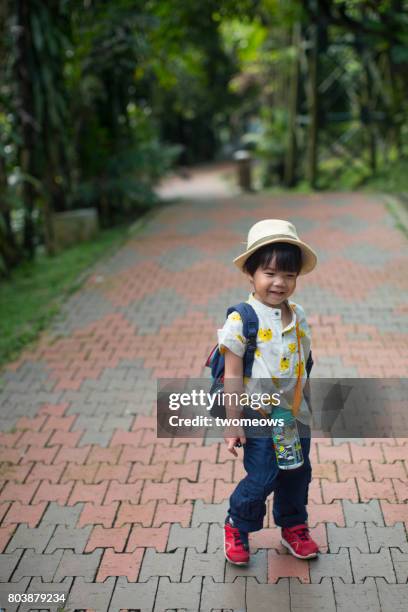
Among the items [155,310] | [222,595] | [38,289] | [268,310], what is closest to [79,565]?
[222,595]

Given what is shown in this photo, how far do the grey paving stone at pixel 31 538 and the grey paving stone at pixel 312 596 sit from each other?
48.3 inches

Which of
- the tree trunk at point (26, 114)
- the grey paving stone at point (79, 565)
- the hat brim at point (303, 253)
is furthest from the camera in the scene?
the tree trunk at point (26, 114)

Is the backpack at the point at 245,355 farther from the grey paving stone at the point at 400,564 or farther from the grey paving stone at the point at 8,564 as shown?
the grey paving stone at the point at 8,564

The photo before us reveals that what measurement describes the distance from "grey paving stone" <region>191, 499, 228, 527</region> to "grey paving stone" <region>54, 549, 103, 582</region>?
0.52 m

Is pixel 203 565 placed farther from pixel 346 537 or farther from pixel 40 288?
pixel 40 288

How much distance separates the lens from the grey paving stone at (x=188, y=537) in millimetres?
3330

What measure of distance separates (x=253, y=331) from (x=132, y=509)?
1.40 m

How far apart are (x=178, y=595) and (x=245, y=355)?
1100 mm

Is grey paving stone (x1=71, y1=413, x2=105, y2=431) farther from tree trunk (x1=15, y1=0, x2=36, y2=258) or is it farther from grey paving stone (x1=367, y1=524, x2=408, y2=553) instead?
tree trunk (x1=15, y1=0, x2=36, y2=258)

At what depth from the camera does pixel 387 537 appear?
332 cm


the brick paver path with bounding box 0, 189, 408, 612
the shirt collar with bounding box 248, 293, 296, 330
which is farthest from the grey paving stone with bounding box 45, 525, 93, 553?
the shirt collar with bounding box 248, 293, 296, 330

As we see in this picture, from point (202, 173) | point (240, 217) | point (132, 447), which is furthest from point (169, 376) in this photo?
point (202, 173)

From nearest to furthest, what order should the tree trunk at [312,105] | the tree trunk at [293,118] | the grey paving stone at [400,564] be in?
the grey paving stone at [400,564]
the tree trunk at [312,105]
the tree trunk at [293,118]

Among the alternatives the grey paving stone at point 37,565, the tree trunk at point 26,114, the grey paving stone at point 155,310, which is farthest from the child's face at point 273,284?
the tree trunk at point 26,114
